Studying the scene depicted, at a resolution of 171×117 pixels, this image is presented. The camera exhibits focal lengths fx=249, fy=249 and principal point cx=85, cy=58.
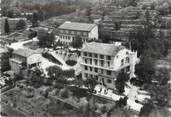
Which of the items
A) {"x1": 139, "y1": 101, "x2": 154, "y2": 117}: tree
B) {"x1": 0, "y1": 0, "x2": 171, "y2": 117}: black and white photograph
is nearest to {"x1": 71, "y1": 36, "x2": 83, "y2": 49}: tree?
{"x1": 0, "y1": 0, "x2": 171, "y2": 117}: black and white photograph

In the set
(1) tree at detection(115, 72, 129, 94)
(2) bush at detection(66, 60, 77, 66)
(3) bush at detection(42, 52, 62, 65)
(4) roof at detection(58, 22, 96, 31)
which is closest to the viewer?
(1) tree at detection(115, 72, 129, 94)

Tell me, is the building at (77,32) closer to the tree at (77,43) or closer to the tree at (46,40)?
the tree at (77,43)

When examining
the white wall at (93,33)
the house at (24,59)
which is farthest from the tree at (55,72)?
the white wall at (93,33)

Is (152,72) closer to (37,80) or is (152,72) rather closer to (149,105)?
(149,105)

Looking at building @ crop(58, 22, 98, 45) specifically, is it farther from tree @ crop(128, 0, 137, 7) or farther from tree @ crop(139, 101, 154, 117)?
tree @ crop(128, 0, 137, 7)

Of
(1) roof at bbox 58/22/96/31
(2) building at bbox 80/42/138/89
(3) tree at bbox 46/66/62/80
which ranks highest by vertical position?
(1) roof at bbox 58/22/96/31

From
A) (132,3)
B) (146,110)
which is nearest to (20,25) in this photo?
(132,3)

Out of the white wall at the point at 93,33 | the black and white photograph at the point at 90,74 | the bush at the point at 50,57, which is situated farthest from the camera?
the white wall at the point at 93,33
